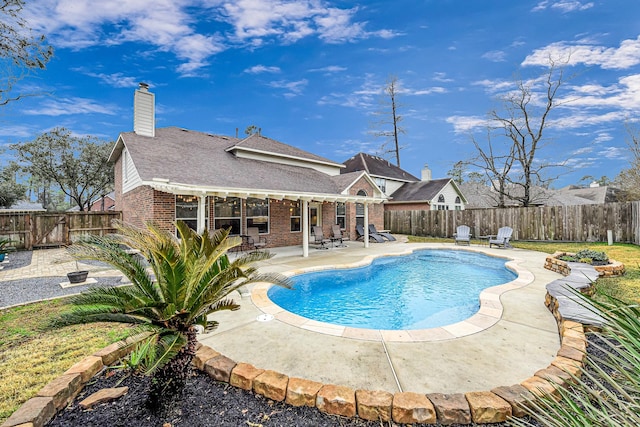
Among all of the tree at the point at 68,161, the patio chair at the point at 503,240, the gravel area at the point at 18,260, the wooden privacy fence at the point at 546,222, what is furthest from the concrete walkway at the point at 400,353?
the tree at the point at 68,161

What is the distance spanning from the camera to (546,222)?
15.8 m

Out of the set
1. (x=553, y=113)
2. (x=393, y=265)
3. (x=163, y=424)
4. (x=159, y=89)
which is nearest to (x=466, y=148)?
(x=553, y=113)

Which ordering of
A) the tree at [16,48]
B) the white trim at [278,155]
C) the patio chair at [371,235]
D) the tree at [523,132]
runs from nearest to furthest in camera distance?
the tree at [16,48] < the white trim at [278,155] < the patio chair at [371,235] < the tree at [523,132]

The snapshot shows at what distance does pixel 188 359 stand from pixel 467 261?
12.0 metres

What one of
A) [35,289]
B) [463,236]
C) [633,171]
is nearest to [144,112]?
[35,289]

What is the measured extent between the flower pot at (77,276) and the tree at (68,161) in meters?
17.5

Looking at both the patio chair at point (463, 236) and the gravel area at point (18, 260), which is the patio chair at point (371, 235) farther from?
the gravel area at point (18, 260)

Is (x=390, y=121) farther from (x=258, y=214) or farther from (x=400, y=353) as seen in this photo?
(x=400, y=353)

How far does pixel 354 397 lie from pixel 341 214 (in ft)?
50.4

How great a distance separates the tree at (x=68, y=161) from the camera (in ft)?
69.7

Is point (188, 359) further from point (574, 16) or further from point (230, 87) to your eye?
Answer: point (230, 87)

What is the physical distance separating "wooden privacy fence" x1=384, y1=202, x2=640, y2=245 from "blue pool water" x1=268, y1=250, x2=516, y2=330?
269 inches

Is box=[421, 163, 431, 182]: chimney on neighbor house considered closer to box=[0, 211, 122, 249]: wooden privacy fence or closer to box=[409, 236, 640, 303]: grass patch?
box=[409, 236, 640, 303]: grass patch

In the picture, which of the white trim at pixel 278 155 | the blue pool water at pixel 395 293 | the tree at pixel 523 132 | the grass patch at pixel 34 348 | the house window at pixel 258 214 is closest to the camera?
the grass patch at pixel 34 348
